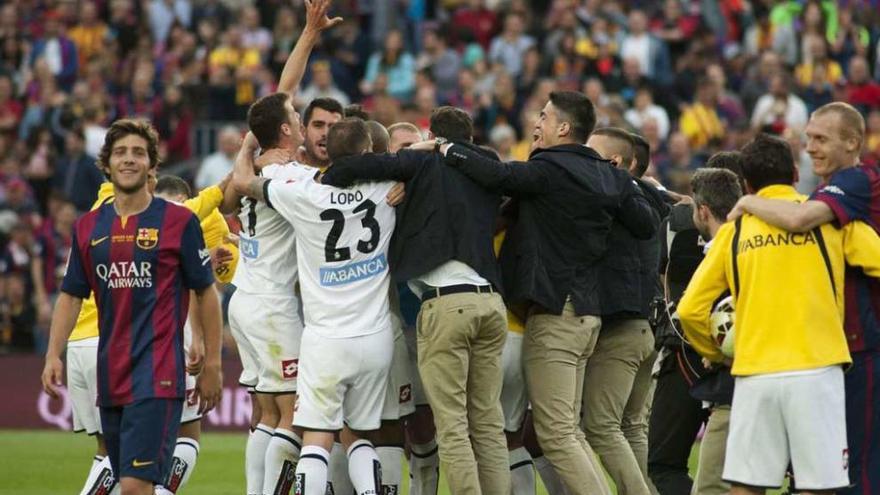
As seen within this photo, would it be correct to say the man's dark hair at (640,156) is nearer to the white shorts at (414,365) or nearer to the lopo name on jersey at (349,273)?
the white shorts at (414,365)

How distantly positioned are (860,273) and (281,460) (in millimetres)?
3811

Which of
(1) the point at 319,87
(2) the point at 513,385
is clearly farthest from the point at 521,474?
(1) the point at 319,87

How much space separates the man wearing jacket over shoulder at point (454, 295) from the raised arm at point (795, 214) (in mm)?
1963

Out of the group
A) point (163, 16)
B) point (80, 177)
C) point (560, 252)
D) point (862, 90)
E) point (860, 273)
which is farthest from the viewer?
point (163, 16)

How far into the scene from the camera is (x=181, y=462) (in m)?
10.6

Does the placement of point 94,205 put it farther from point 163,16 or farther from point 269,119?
point 163,16

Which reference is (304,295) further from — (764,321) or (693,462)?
(693,462)

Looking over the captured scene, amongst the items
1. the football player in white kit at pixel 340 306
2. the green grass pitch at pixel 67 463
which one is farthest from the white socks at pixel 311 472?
the green grass pitch at pixel 67 463

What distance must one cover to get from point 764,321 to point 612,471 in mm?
2242

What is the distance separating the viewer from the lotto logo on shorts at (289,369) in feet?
33.3

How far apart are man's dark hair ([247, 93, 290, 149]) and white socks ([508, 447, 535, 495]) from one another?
256 cm

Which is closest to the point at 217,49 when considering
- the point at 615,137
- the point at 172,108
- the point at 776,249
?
the point at 172,108

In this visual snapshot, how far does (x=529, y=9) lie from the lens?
2538 centimetres

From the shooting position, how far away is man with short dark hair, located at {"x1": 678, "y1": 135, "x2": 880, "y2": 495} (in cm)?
808
